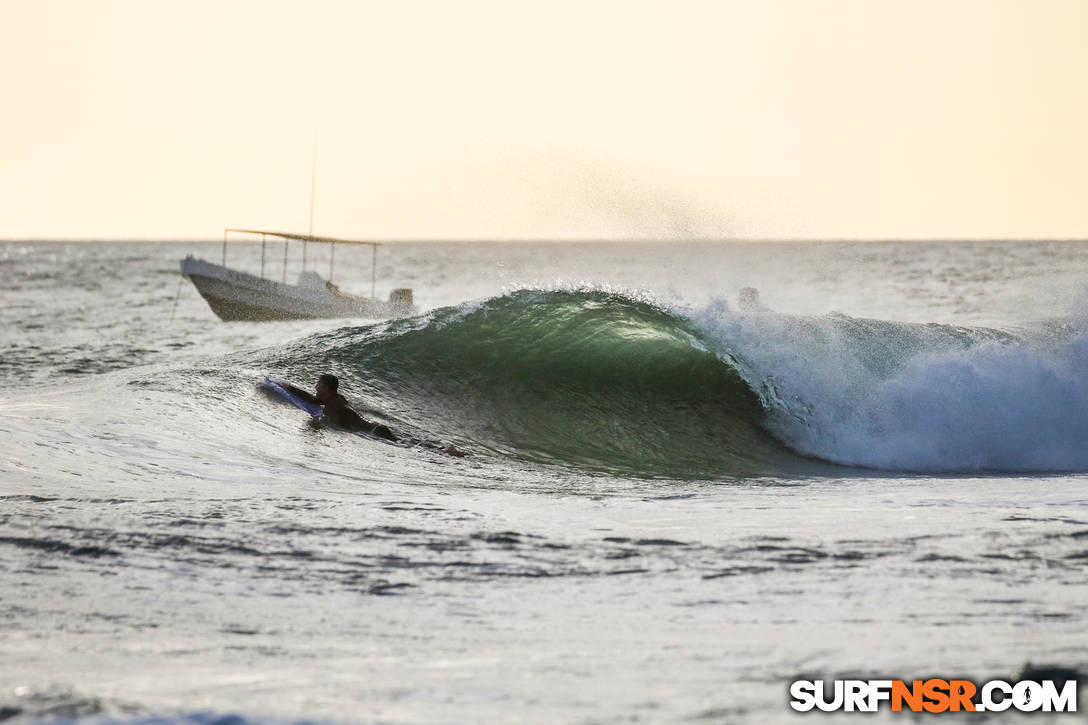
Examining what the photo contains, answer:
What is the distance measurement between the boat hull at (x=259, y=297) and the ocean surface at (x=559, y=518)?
18276 mm

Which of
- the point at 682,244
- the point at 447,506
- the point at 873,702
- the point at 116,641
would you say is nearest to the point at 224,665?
the point at 116,641

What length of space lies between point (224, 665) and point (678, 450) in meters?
9.31

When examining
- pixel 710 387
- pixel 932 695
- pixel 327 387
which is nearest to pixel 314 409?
pixel 327 387

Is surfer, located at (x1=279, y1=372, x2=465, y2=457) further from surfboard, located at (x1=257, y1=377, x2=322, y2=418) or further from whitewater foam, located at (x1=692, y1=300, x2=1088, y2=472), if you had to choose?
whitewater foam, located at (x1=692, y1=300, x2=1088, y2=472)

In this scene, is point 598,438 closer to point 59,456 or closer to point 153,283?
point 59,456

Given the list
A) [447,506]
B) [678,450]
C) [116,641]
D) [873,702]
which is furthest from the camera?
[678,450]

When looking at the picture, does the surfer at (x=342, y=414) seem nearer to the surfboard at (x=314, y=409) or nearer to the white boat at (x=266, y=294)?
the surfboard at (x=314, y=409)

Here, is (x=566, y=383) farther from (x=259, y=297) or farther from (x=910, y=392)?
(x=259, y=297)

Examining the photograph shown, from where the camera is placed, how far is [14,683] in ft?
14.6

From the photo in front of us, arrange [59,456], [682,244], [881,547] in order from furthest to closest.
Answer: [682,244] → [59,456] → [881,547]

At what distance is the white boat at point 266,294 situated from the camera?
115ft

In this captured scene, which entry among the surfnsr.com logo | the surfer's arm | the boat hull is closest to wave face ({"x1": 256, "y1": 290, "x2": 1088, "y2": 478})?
the surfer's arm

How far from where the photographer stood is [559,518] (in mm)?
7965

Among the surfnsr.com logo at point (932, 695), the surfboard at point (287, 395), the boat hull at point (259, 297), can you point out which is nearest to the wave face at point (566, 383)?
the surfboard at point (287, 395)
